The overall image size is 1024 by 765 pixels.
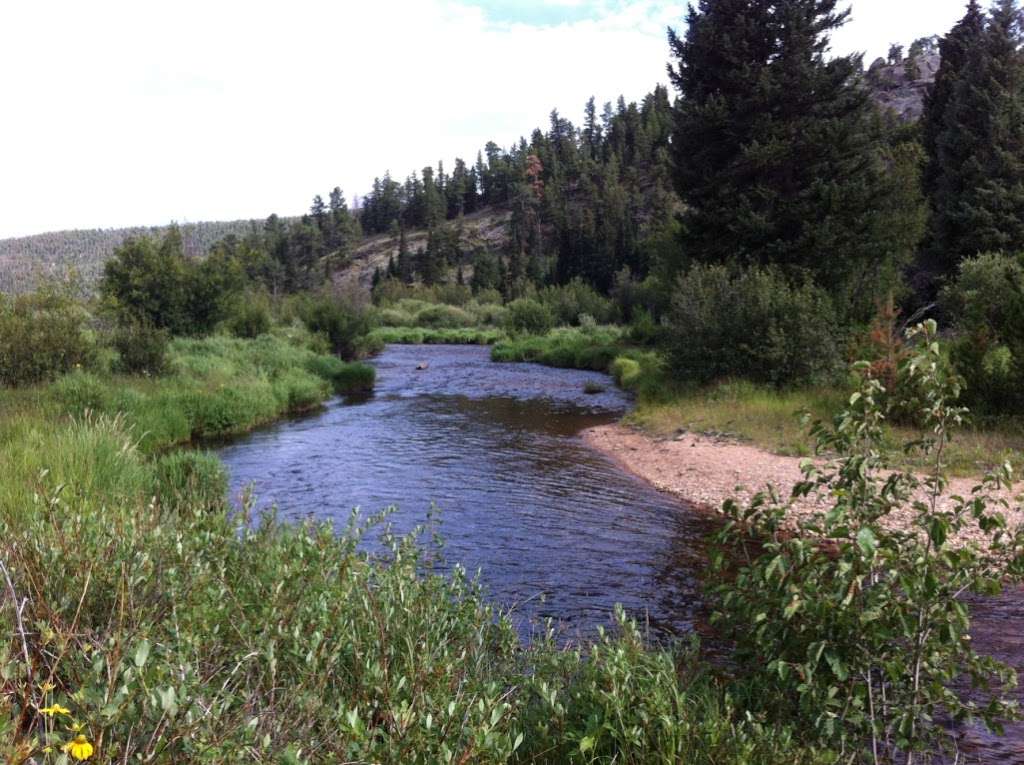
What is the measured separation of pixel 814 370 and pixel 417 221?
12544 centimetres

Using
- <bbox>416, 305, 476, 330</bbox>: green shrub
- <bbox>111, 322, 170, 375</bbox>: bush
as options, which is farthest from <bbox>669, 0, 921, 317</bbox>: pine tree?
<bbox>416, 305, 476, 330</bbox>: green shrub

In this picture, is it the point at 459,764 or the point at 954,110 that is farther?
the point at 954,110

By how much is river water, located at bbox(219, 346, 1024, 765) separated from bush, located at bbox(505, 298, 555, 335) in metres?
28.8

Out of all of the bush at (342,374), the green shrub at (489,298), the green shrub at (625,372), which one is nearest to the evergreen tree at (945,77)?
the green shrub at (625,372)

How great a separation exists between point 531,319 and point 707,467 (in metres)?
40.7

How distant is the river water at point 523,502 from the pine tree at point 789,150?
7.74m

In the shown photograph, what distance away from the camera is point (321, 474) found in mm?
14609

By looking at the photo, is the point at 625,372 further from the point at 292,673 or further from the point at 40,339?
the point at 292,673

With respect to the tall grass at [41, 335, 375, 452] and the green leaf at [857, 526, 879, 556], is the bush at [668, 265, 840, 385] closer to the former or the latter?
the tall grass at [41, 335, 375, 452]

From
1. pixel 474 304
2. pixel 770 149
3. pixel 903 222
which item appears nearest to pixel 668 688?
pixel 770 149

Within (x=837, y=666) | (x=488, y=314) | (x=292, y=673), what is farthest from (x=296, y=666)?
(x=488, y=314)

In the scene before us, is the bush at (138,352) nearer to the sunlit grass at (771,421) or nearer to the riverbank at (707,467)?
the riverbank at (707,467)

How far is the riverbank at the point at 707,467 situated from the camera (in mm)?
11938

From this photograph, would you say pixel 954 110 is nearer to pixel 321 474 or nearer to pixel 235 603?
pixel 321 474
